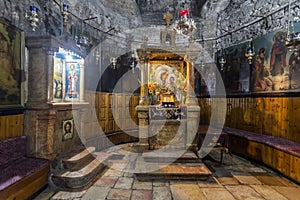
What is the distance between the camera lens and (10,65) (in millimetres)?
3477

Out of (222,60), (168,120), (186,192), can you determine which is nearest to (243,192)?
(186,192)

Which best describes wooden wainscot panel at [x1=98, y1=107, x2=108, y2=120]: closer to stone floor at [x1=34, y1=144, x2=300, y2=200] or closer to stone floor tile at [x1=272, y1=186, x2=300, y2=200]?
stone floor at [x1=34, y1=144, x2=300, y2=200]

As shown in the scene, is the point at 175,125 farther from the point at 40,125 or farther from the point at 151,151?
the point at 40,125

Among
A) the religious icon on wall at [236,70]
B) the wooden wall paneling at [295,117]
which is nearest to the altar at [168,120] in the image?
the wooden wall paneling at [295,117]

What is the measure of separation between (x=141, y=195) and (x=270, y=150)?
3.46m

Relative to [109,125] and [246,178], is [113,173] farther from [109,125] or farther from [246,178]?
[246,178]

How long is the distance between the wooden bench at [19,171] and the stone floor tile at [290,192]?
4438mm

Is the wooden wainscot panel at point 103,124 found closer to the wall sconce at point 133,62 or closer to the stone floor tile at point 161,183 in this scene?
the wall sconce at point 133,62

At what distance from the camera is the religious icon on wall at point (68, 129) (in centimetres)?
429

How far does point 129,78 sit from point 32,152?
183 inches

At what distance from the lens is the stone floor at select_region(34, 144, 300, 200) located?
336cm

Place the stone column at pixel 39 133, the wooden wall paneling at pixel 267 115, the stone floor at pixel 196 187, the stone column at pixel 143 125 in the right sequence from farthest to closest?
1. the wooden wall paneling at pixel 267 115
2. the stone column at pixel 143 125
3. the stone column at pixel 39 133
4. the stone floor at pixel 196 187

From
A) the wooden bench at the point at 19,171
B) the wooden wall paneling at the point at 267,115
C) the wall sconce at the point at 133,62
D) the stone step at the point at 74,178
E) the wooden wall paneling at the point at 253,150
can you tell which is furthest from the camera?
the wall sconce at the point at 133,62

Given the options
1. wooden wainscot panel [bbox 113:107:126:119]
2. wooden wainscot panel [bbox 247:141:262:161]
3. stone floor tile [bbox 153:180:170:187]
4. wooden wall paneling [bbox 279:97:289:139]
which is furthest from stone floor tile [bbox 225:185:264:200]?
wooden wainscot panel [bbox 113:107:126:119]
